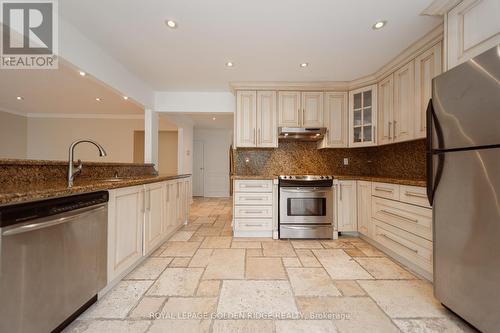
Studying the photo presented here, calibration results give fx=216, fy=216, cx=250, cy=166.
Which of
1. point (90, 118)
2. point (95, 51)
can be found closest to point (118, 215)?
point (95, 51)

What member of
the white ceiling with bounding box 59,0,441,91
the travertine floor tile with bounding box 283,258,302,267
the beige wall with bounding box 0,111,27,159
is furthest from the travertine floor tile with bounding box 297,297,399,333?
the beige wall with bounding box 0,111,27,159

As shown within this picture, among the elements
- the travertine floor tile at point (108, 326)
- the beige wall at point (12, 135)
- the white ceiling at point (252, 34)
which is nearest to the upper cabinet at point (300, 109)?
the white ceiling at point (252, 34)

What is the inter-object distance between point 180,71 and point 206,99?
0.92 meters

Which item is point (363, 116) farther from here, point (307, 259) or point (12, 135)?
point (12, 135)

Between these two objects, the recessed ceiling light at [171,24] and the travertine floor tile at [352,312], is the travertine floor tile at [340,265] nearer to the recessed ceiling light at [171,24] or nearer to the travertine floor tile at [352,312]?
the travertine floor tile at [352,312]

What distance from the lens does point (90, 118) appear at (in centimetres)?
611

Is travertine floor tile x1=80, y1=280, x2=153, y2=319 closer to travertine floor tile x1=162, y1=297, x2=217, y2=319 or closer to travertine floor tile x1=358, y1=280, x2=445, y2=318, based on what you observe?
travertine floor tile x1=162, y1=297, x2=217, y2=319

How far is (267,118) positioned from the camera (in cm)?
341

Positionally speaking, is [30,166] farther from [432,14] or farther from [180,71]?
[432,14]

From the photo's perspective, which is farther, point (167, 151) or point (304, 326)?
point (167, 151)

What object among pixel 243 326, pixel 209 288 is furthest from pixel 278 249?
pixel 243 326

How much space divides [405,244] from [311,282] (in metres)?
1.10

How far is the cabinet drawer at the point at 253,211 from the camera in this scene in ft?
10.5
